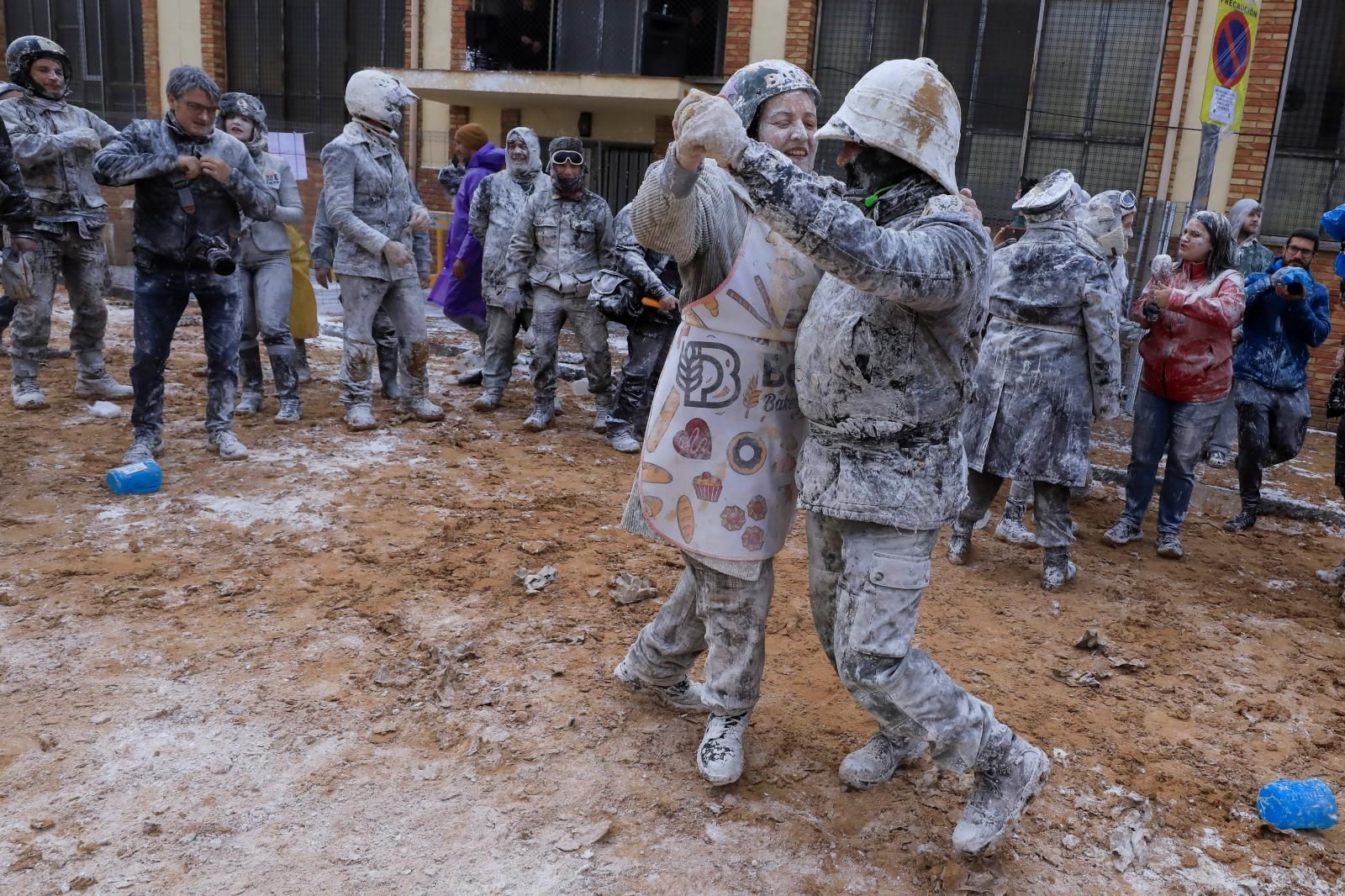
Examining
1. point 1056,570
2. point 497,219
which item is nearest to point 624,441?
point 497,219

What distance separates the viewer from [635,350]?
22.3 feet

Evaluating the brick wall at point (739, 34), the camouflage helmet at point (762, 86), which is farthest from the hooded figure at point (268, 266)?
the brick wall at point (739, 34)

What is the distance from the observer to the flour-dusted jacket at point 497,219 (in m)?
7.18

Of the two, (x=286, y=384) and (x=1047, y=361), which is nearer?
(x=1047, y=361)

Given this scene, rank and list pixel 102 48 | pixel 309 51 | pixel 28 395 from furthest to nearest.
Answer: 1. pixel 102 48
2. pixel 309 51
3. pixel 28 395

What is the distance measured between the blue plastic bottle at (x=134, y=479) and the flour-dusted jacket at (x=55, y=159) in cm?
215

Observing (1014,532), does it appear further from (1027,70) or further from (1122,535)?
(1027,70)

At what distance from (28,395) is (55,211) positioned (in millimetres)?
1236

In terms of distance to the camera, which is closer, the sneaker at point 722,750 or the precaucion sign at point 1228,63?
the sneaker at point 722,750

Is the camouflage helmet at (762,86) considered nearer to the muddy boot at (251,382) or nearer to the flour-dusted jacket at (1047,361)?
the flour-dusted jacket at (1047,361)

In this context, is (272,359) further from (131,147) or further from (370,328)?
(131,147)

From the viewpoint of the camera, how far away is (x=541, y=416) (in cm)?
712

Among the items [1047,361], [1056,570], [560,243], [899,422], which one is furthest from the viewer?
[560,243]

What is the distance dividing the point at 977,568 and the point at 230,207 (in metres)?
4.53
